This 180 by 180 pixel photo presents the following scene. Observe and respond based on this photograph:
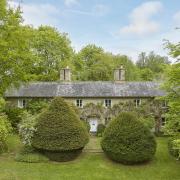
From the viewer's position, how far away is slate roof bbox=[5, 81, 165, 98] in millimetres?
41688

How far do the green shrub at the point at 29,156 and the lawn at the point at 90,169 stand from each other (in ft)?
1.92

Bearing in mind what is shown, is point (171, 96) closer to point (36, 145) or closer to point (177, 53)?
point (177, 53)

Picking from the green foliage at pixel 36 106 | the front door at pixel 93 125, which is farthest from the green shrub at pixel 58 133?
the front door at pixel 93 125

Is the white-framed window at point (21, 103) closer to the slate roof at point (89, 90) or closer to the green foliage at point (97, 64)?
the slate roof at point (89, 90)

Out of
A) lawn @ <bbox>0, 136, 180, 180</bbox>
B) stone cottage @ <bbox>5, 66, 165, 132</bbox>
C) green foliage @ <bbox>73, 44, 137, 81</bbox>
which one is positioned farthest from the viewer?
green foliage @ <bbox>73, 44, 137, 81</bbox>

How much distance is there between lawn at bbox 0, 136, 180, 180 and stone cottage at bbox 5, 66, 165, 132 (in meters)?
12.1

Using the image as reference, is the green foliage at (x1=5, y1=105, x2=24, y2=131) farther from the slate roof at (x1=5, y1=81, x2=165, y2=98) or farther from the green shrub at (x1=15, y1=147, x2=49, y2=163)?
the green shrub at (x1=15, y1=147, x2=49, y2=163)

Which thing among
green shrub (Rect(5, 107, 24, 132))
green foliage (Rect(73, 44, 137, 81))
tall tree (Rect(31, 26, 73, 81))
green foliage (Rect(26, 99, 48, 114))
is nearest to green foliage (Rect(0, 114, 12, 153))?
green shrub (Rect(5, 107, 24, 132))

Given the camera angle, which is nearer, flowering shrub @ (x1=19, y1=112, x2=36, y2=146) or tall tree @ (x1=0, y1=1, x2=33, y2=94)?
flowering shrub @ (x1=19, y1=112, x2=36, y2=146)

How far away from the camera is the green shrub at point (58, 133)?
28.0 metres

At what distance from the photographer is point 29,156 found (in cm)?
2814

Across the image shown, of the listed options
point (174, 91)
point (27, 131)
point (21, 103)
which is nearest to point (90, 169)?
point (27, 131)

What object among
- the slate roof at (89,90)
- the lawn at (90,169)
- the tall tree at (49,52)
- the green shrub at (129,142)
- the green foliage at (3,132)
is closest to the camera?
the lawn at (90,169)

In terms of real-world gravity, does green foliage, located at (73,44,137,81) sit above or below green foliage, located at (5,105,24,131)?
above
